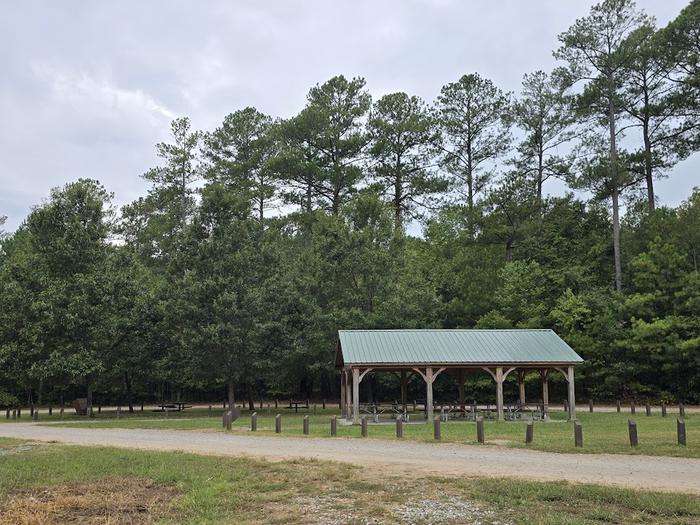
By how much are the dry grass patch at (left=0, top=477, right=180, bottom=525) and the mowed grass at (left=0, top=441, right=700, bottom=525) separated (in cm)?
2

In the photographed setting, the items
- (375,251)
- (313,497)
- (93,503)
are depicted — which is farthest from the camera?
(375,251)

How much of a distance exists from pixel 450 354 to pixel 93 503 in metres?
17.9

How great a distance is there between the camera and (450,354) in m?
25.2

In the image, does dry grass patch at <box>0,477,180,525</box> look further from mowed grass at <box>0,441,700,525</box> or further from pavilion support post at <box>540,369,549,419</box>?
pavilion support post at <box>540,369,549,419</box>

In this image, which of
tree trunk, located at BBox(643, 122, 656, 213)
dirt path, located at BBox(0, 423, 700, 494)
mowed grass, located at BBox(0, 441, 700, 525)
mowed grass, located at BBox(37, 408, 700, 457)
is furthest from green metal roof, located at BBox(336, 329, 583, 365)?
tree trunk, located at BBox(643, 122, 656, 213)

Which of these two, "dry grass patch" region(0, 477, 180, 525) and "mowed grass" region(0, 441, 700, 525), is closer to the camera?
"mowed grass" region(0, 441, 700, 525)

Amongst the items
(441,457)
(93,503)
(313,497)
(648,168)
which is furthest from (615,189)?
(93,503)

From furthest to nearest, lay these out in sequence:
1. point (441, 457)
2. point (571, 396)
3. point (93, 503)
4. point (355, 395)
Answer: point (571, 396)
point (355, 395)
point (441, 457)
point (93, 503)

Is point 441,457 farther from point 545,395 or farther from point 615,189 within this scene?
point 615,189

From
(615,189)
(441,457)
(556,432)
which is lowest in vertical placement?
(556,432)

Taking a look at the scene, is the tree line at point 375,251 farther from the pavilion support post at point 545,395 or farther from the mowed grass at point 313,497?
the mowed grass at point 313,497

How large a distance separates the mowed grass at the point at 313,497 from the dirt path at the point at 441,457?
0.98 metres

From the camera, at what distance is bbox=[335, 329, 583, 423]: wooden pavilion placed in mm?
24516

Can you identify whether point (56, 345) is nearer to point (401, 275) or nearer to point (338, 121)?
point (401, 275)
